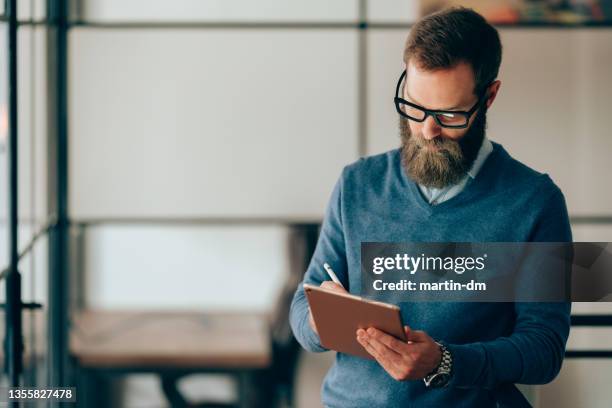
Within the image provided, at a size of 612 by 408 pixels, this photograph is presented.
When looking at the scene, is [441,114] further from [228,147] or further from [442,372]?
[228,147]

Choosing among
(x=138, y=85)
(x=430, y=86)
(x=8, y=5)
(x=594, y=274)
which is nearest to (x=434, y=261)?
(x=430, y=86)

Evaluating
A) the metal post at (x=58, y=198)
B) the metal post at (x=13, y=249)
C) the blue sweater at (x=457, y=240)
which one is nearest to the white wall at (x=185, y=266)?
the metal post at (x=58, y=198)

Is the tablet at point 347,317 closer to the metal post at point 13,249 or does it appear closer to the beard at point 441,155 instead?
the beard at point 441,155

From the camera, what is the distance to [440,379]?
4.94 ft

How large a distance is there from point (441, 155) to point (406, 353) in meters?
0.37

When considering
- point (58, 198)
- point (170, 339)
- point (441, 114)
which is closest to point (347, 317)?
point (441, 114)

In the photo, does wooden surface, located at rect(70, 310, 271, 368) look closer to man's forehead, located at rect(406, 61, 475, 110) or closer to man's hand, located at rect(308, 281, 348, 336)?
man's hand, located at rect(308, 281, 348, 336)

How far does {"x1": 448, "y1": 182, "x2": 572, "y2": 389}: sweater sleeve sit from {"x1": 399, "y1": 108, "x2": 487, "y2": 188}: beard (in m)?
0.16

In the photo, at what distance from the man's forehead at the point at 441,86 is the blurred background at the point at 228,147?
1.44m

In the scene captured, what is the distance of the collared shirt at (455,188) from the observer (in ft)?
5.45

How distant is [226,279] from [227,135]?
0.47 m

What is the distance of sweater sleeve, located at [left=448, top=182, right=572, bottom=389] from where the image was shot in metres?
1.51

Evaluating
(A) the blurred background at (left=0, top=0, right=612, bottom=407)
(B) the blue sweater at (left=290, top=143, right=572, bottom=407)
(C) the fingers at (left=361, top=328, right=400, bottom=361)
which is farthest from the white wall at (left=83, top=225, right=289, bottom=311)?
(C) the fingers at (left=361, top=328, right=400, bottom=361)

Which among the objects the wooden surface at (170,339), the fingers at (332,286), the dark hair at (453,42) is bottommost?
the wooden surface at (170,339)
